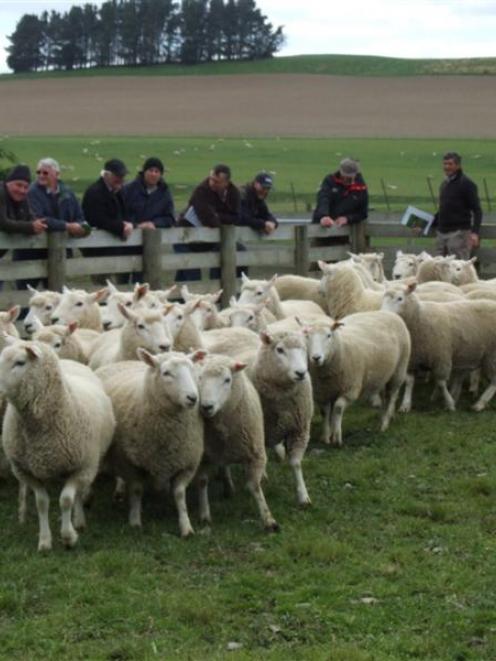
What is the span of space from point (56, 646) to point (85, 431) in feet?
6.65

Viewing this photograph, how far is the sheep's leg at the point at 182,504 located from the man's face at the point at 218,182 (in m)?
7.56

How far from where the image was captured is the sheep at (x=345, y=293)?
13.9m

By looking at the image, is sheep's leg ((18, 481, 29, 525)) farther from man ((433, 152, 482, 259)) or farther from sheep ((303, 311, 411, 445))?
man ((433, 152, 482, 259))

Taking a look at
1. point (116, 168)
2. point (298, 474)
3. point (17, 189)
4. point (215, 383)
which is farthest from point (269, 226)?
point (215, 383)

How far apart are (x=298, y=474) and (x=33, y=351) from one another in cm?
218

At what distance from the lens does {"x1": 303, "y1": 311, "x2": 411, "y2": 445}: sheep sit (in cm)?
1075

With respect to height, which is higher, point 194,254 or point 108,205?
point 108,205

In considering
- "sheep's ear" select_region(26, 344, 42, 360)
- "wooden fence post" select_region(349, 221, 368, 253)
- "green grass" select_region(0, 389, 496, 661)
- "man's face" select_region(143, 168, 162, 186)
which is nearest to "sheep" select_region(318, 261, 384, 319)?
"man's face" select_region(143, 168, 162, 186)

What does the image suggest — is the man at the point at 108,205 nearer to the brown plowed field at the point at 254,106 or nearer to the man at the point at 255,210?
the man at the point at 255,210

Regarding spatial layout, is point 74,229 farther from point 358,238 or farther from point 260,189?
point 358,238

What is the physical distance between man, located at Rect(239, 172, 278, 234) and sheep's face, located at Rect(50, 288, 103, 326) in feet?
15.4

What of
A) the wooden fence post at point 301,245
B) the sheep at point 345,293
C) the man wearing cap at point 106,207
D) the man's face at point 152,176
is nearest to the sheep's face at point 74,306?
the man wearing cap at point 106,207

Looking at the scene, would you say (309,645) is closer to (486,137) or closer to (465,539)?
(465,539)

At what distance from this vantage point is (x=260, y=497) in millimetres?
8430
